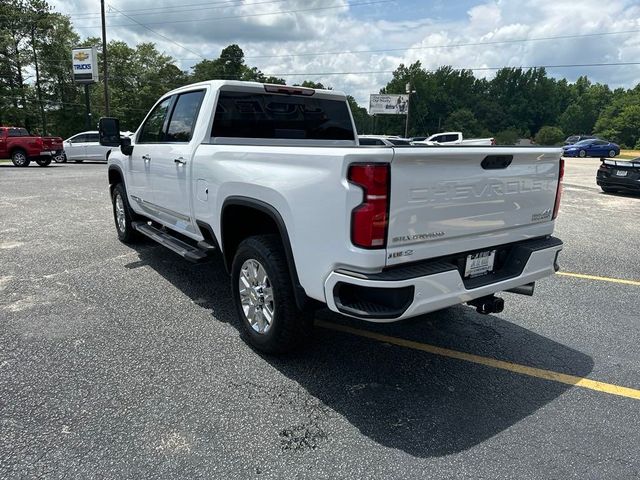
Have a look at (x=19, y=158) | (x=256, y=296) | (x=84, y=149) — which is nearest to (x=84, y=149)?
(x=84, y=149)

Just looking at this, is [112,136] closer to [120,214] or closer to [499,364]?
[120,214]

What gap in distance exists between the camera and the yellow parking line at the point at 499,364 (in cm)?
315

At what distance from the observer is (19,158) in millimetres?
20859

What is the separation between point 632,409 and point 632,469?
652mm

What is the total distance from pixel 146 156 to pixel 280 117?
1.70 metres

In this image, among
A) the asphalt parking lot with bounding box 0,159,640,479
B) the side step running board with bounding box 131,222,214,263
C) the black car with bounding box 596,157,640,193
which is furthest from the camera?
the black car with bounding box 596,157,640,193

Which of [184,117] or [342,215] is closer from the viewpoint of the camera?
[342,215]

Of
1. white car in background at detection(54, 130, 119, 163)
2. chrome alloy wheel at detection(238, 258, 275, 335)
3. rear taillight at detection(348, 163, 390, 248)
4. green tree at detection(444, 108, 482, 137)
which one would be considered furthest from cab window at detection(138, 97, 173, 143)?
green tree at detection(444, 108, 482, 137)

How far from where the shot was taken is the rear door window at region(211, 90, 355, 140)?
14.4ft

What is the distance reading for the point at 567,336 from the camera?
13.0ft

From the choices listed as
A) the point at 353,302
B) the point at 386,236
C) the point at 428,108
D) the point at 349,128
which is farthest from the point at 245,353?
the point at 428,108

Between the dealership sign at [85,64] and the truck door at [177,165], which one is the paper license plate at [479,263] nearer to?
the truck door at [177,165]

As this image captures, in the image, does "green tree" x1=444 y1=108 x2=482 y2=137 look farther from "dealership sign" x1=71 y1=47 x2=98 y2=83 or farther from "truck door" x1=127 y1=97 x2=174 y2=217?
"truck door" x1=127 y1=97 x2=174 y2=217

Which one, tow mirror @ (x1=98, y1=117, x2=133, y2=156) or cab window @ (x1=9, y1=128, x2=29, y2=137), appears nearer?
tow mirror @ (x1=98, y1=117, x2=133, y2=156)
